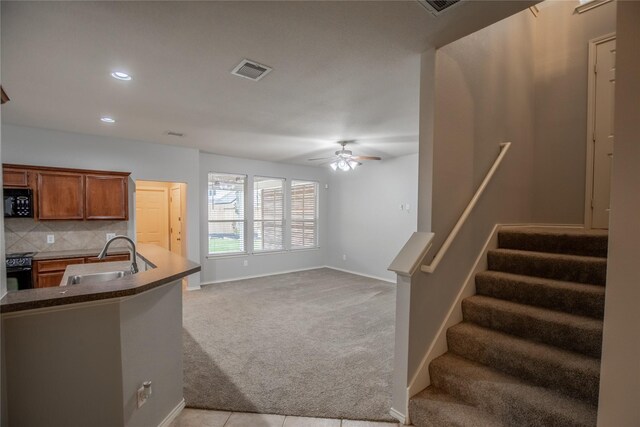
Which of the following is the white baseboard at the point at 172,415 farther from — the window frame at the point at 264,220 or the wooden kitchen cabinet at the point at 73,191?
the window frame at the point at 264,220

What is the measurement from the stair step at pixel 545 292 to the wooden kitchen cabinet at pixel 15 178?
17.6ft

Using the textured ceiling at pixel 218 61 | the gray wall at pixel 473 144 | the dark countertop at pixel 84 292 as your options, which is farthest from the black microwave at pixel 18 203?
the gray wall at pixel 473 144

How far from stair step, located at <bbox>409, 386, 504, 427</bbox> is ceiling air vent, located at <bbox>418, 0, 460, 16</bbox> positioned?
7.95 feet

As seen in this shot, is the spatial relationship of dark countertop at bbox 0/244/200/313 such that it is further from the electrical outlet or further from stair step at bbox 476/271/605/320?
stair step at bbox 476/271/605/320

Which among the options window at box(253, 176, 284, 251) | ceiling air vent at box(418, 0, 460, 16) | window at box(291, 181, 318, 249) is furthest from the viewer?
window at box(291, 181, 318, 249)

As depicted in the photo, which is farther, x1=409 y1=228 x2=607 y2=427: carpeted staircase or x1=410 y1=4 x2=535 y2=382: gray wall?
x1=410 y1=4 x2=535 y2=382: gray wall

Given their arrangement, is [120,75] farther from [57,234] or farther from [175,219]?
[175,219]

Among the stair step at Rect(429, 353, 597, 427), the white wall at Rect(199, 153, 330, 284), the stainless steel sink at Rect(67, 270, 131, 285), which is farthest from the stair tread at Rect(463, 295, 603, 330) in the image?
the white wall at Rect(199, 153, 330, 284)

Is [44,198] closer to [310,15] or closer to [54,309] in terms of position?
[54,309]

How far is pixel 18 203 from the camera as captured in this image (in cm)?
367

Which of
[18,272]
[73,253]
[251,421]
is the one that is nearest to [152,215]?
[73,253]

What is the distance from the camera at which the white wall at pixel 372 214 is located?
5836 mm

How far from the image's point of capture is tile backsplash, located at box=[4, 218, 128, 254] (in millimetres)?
3879

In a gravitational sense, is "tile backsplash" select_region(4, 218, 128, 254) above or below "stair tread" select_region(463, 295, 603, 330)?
above
